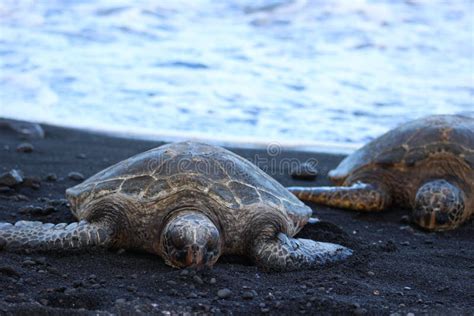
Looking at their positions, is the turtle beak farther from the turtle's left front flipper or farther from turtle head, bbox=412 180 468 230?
turtle head, bbox=412 180 468 230

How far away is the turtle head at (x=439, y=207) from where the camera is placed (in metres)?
5.27

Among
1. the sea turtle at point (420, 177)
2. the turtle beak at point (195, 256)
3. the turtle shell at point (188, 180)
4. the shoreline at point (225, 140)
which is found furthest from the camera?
the shoreline at point (225, 140)

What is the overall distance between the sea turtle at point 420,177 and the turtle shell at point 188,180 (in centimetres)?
135

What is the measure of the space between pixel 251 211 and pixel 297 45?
8814 millimetres

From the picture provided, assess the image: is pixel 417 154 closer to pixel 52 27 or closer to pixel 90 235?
pixel 90 235

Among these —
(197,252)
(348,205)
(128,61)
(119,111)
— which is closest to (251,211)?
(197,252)

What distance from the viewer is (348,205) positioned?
226 inches

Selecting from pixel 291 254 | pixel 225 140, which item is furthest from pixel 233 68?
pixel 291 254

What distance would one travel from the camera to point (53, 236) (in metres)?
3.90

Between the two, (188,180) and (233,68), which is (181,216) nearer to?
(188,180)

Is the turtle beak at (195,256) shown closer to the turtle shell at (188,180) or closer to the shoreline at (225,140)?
the turtle shell at (188,180)

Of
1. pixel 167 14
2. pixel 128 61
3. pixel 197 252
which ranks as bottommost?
pixel 197 252

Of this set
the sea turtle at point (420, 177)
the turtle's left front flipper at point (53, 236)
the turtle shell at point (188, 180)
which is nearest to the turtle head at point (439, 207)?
the sea turtle at point (420, 177)

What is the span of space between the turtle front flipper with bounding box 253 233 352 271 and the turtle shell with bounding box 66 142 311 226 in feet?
0.81
